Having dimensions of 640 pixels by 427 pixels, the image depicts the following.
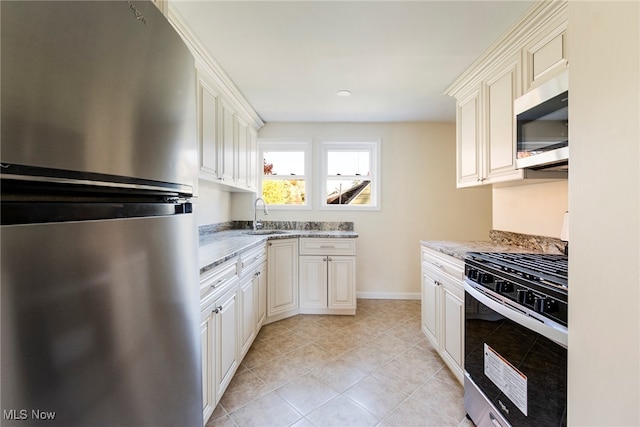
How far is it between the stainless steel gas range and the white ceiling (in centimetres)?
145

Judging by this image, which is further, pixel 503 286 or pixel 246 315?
pixel 246 315

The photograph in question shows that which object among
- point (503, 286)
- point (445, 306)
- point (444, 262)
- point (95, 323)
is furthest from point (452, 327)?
point (95, 323)

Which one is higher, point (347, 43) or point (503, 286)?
point (347, 43)

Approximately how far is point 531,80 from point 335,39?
1.27 meters

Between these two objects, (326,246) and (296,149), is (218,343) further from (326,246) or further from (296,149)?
(296,149)

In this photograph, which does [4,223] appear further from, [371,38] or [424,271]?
[424,271]

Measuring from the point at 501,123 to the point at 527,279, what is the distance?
1.27 meters

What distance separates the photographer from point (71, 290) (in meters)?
0.46

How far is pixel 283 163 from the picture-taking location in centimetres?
374

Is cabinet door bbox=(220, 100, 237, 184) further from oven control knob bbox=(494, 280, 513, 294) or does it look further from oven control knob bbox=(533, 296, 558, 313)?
oven control knob bbox=(533, 296, 558, 313)

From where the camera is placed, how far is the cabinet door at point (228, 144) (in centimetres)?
233

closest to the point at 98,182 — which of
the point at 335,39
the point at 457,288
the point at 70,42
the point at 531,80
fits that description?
the point at 70,42

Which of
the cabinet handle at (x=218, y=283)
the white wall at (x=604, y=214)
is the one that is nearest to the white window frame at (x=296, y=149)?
the cabinet handle at (x=218, y=283)

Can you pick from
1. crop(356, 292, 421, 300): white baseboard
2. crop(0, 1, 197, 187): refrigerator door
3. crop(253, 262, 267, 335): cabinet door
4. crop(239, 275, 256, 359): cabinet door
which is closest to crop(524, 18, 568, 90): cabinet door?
crop(0, 1, 197, 187): refrigerator door
